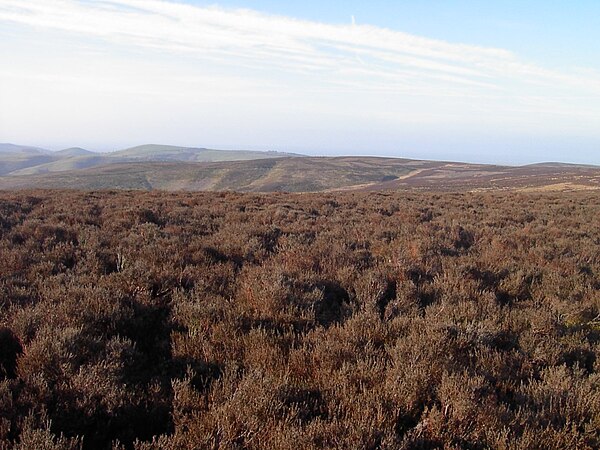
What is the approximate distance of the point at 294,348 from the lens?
3939mm

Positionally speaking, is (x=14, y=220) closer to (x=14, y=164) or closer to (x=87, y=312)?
(x=87, y=312)

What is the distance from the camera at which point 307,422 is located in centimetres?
284

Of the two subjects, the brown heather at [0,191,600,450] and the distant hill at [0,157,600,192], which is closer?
the brown heather at [0,191,600,450]

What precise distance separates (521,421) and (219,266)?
4.81 metres

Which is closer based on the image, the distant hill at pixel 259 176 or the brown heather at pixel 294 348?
the brown heather at pixel 294 348

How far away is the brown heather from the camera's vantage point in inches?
110

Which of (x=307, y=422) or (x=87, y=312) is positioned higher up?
(x=87, y=312)

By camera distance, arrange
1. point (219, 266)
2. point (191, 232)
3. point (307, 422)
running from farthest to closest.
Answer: point (191, 232)
point (219, 266)
point (307, 422)

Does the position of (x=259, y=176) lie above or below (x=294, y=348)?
above

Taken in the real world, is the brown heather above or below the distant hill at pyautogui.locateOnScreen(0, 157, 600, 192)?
below

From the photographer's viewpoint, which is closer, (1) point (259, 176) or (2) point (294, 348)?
(2) point (294, 348)

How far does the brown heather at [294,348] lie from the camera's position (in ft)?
9.14

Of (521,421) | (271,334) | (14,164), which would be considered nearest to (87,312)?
(271,334)

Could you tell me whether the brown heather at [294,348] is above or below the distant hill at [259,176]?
below
